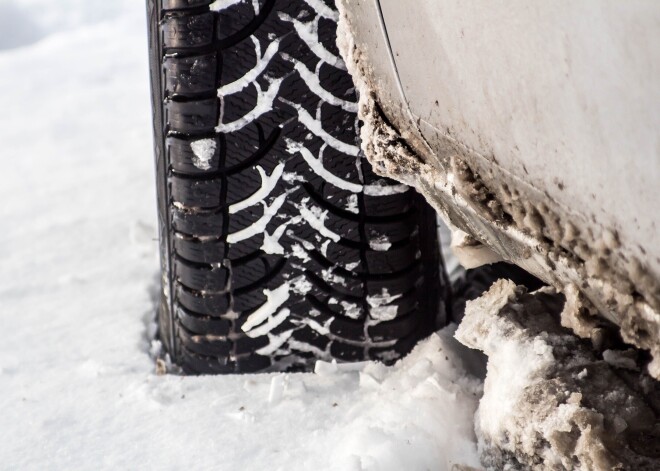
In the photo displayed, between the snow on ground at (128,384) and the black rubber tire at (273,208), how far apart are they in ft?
0.23

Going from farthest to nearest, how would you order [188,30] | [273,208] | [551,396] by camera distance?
[273,208]
[188,30]
[551,396]

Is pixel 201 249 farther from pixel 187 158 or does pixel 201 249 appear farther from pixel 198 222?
pixel 187 158

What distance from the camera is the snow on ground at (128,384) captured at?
1.11 meters

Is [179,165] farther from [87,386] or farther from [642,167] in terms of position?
[642,167]

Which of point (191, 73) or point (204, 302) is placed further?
point (204, 302)

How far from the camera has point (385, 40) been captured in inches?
37.5

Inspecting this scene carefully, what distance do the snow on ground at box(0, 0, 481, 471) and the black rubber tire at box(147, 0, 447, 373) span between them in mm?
70

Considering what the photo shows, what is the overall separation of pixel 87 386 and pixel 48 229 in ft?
2.31

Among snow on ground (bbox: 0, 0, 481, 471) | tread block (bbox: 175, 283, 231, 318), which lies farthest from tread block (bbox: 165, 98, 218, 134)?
snow on ground (bbox: 0, 0, 481, 471)

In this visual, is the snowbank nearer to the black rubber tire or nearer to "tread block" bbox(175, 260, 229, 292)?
the black rubber tire

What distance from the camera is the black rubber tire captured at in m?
1.15

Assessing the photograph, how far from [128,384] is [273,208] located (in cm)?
39

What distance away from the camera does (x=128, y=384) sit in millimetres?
1308

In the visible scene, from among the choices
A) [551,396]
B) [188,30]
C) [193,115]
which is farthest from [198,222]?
[551,396]
